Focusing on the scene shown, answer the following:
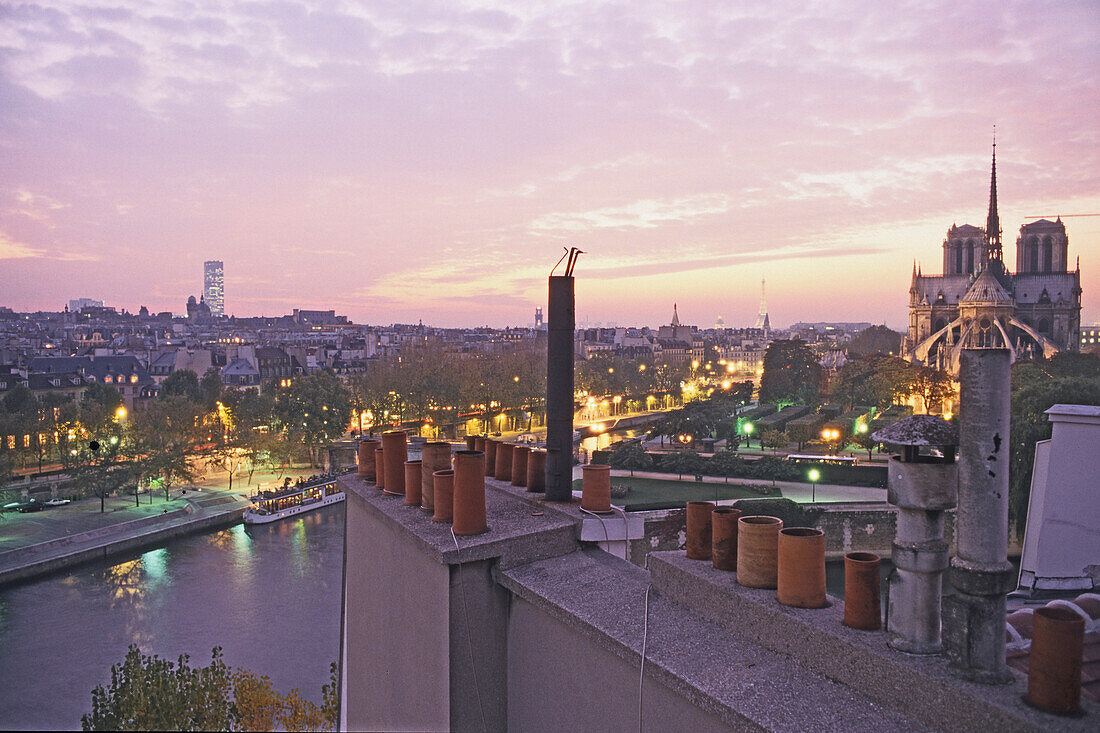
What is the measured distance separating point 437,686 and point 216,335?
8325cm

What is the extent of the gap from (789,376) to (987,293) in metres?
11.2

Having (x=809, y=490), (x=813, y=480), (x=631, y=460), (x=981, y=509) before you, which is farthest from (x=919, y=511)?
(x=631, y=460)

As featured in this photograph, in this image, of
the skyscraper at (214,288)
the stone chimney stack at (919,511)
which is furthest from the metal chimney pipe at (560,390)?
the skyscraper at (214,288)

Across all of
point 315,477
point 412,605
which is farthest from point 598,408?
point 412,605

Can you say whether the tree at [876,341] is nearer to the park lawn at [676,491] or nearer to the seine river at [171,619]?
the park lawn at [676,491]

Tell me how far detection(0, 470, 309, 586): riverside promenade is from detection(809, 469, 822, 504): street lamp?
1287 cm

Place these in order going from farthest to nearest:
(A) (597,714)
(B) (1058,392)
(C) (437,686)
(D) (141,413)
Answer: (D) (141,413)
(B) (1058,392)
(C) (437,686)
(A) (597,714)

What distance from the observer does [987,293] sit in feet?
116

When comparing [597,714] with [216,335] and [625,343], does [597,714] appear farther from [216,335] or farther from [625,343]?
[216,335]

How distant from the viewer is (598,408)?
38.8 m

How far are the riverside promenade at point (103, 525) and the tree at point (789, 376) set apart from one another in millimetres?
20609

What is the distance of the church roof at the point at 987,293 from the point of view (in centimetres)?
3509

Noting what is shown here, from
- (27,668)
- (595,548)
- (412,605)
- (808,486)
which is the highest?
(595,548)

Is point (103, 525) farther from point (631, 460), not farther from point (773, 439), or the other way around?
point (773, 439)
